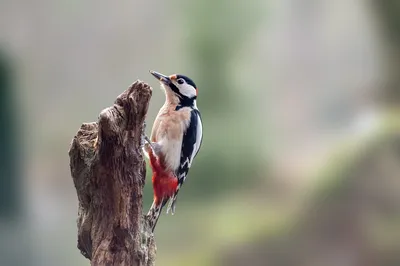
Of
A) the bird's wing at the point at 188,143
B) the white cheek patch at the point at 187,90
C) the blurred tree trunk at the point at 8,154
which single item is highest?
the white cheek patch at the point at 187,90

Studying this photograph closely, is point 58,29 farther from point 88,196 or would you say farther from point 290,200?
point 290,200

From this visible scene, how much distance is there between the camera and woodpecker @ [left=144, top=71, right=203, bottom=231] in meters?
1.09

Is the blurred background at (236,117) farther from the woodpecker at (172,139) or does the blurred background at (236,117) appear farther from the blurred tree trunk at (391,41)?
the woodpecker at (172,139)

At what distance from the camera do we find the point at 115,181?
2.89 feet

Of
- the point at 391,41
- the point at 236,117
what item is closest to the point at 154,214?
the point at 236,117

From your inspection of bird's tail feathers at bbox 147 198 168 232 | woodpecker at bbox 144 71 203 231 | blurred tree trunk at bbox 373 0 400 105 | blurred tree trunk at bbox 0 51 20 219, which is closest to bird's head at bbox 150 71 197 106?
woodpecker at bbox 144 71 203 231

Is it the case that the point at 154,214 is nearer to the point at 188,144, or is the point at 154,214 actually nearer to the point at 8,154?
the point at 188,144

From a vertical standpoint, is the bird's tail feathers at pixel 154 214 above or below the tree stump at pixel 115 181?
below

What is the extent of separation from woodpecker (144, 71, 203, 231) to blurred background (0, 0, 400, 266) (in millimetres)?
275

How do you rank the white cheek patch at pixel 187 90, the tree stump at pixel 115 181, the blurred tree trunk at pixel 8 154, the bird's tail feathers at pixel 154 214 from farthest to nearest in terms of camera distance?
the blurred tree trunk at pixel 8 154 → the white cheek patch at pixel 187 90 → the bird's tail feathers at pixel 154 214 → the tree stump at pixel 115 181

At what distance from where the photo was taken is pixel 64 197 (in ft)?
4.71

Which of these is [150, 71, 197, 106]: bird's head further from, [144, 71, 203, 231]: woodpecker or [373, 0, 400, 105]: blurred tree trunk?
[373, 0, 400, 105]: blurred tree trunk

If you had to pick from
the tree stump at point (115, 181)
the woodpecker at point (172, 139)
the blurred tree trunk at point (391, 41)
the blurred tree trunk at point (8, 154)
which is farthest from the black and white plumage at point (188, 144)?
the blurred tree trunk at point (391, 41)

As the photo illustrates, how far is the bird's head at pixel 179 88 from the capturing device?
3.64 feet
